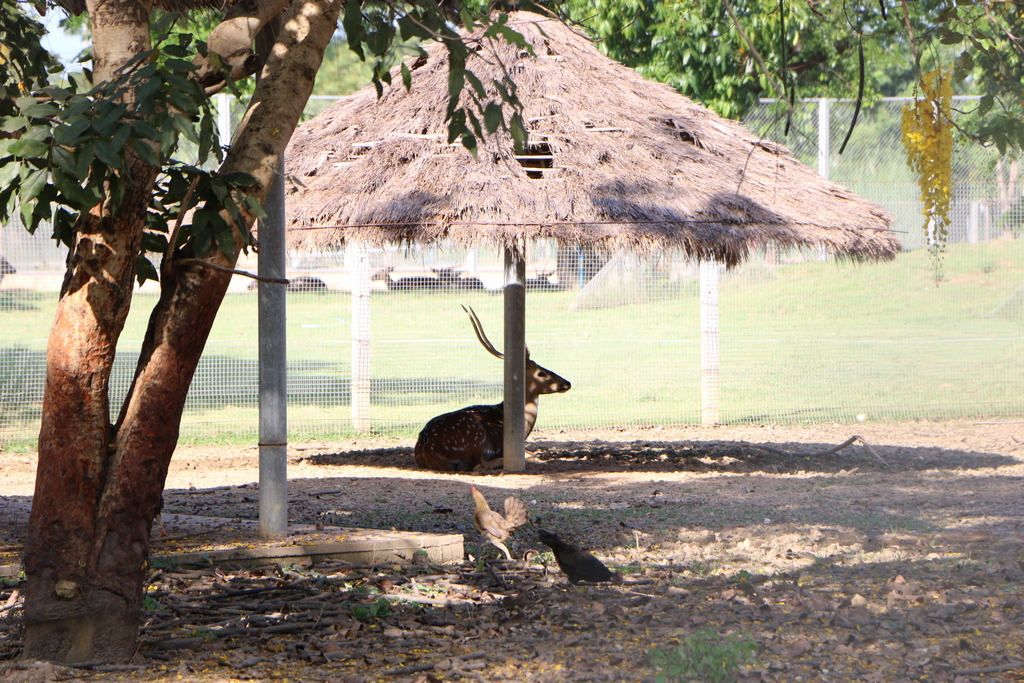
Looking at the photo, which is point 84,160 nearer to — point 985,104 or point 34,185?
point 34,185

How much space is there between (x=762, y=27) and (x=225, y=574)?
368 inches

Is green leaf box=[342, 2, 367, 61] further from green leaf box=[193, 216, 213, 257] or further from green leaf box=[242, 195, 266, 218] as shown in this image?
green leaf box=[193, 216, 213, 257]

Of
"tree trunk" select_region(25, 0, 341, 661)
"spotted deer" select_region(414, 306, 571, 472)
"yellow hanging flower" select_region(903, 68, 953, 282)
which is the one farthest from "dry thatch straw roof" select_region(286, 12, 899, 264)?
"tree trunk" select_region(25, 0, 341, 661)

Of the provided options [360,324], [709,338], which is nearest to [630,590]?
[360,324]

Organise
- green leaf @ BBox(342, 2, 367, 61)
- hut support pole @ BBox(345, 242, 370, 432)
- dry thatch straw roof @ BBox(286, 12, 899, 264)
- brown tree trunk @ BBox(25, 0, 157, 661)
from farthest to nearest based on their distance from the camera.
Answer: hut support pole @ BBox(345, 242, 370, 432) → dry thatch straw roof @ BBox(286, 12, 899, 264) → brown tree trunk @ BBox(25, 0, 157, 661) → green leaf @ BBox(342, 2, 367, 61)

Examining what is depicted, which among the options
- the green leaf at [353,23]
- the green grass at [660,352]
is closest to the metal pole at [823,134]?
the green grass at [660,352]

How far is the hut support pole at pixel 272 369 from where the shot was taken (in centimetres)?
472

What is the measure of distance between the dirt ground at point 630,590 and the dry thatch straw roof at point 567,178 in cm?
175

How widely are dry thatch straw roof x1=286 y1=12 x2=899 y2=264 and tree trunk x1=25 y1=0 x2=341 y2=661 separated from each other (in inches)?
141

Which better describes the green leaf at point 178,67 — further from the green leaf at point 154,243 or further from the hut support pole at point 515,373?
the hut support pole at point 515,373

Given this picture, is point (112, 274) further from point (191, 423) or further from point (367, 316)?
point (191, 423)

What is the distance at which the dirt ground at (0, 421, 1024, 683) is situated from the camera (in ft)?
11.2

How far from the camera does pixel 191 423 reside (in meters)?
10.8

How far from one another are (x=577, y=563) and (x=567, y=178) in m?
3.41
